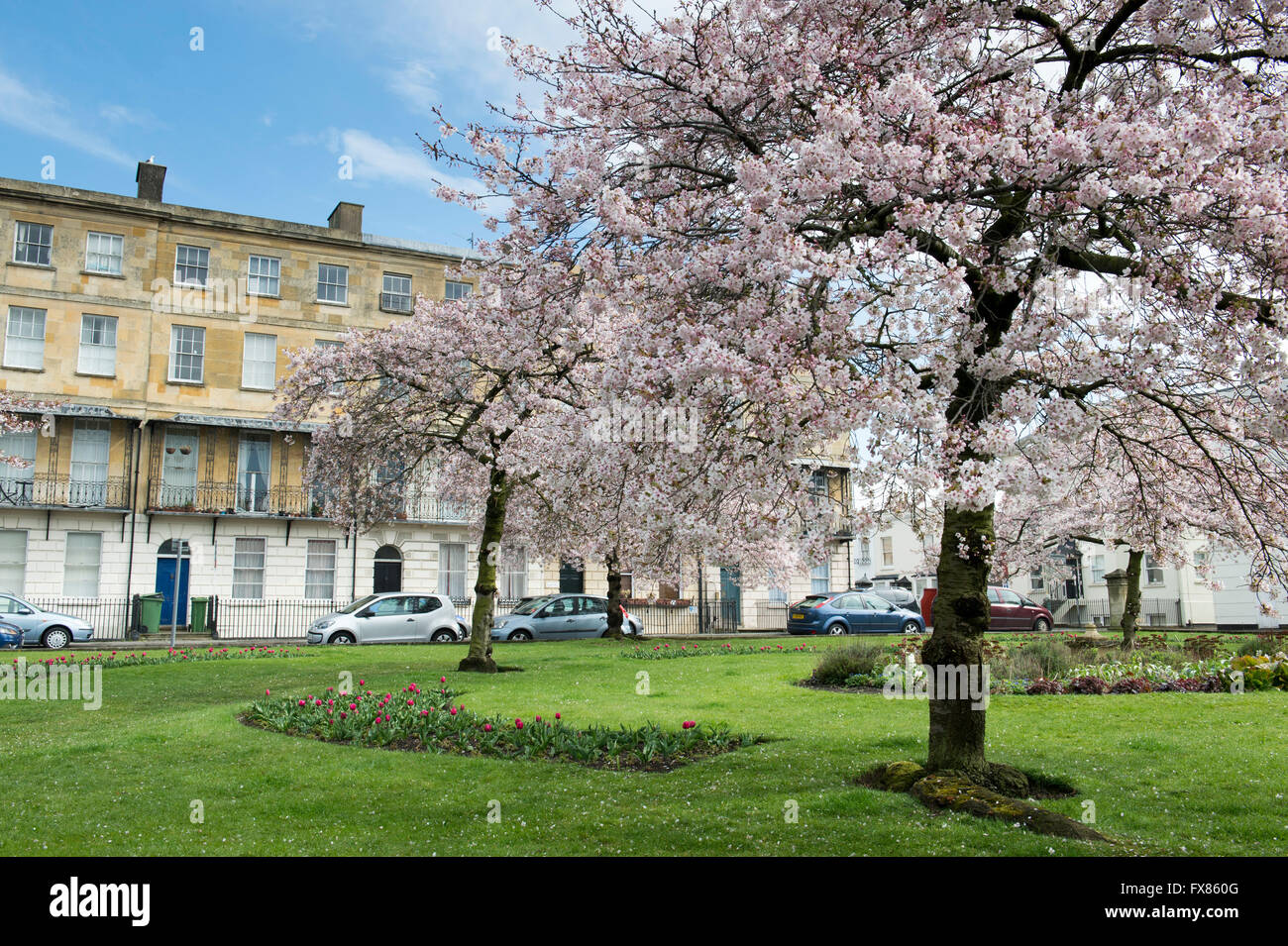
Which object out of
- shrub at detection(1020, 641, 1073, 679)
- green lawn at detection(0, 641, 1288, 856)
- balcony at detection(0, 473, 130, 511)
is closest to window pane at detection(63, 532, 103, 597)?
balcony at detection(0, 473, 130, 511)

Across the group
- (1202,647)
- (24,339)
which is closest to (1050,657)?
(1202,647)

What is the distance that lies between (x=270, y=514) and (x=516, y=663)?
16.7 meters

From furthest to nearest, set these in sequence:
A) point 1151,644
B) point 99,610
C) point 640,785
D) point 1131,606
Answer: point 99,610
point 1131,606
point 1151,644
point 640,785

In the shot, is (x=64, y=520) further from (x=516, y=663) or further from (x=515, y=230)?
(x=515, y=230)

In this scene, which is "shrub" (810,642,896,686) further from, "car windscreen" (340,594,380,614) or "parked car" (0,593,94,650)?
"parked car" (0,593,94,650)

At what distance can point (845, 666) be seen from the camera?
630 inches

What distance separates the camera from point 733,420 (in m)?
7.33

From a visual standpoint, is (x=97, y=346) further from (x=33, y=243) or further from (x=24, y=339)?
(x=33, y=243)

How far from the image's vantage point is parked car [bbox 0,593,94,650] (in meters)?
24.4

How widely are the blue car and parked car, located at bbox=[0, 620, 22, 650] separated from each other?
74.3 ft

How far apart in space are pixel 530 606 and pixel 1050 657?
16.8 metres

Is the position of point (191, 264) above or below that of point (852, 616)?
above
